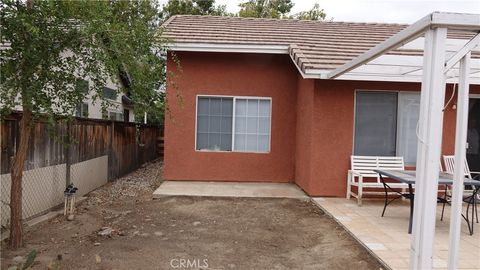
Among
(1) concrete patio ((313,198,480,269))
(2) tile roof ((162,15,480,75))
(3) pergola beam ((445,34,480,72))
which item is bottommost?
(1) concrete patio ((313,198,480,269))

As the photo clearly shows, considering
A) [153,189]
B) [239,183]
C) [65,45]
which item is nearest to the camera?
[65,45]

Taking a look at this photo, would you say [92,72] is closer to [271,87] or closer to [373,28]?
[271,87]

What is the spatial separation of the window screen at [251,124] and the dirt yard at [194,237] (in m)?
2.21

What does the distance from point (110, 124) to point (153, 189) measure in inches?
90.8

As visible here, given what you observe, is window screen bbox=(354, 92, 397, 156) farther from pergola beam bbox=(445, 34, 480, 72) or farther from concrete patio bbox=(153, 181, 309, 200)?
pergola beam bbox=(445, 34, 480, 72)

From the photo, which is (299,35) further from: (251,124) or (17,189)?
(17,189)

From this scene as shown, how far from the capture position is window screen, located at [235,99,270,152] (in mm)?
10000

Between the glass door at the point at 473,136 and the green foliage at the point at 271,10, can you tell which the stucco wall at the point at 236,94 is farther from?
the green foliage at the point at 271,10

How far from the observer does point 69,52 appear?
484 cm

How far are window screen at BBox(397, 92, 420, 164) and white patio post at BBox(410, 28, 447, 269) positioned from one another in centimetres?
517

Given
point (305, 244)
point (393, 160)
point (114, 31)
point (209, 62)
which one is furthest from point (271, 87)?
point (114, 31)

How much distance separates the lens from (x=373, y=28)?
12.2 meters

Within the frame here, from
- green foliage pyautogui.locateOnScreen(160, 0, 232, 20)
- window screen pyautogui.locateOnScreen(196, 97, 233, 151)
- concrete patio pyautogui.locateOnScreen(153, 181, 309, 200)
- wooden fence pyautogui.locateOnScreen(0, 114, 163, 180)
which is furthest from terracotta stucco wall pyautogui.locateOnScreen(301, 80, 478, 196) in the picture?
green foliage pyautogui.locateOnScreen(160, 0, 232, 20)

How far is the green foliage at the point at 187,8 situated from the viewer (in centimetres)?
2486
